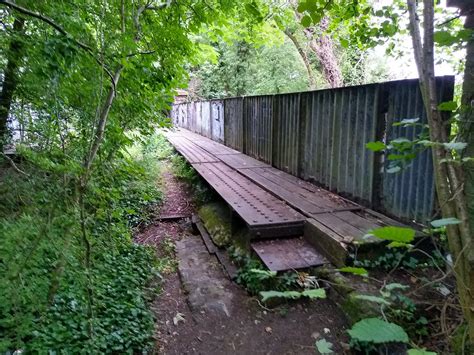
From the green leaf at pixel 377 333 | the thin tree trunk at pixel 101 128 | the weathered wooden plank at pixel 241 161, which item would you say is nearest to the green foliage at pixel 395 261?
the green leaf at pixel 377 333

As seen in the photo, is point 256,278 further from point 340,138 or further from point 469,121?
point 469,121

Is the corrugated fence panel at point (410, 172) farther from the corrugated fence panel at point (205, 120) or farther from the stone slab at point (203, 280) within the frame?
the corrugated fence panel at point (205, 120)

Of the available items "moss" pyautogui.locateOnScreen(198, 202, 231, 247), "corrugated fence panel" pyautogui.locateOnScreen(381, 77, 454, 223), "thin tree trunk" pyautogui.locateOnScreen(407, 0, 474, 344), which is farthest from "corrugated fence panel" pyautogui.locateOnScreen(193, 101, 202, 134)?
"thin tree trunk" pyautogui.locateOnScreen(407, 0, 474, 344)

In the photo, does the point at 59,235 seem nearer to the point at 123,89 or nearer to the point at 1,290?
the point at 1,290

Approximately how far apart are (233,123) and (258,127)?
6.39 feet

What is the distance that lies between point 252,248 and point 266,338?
40.3 inches

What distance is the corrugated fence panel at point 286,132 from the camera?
5805 millimetres

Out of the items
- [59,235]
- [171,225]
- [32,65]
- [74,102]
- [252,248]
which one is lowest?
[171,225]

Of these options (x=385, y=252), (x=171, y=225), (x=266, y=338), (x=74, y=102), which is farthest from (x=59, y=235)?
(x=171, y=225)

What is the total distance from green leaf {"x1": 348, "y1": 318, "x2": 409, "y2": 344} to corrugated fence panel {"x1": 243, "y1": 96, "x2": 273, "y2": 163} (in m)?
5.85

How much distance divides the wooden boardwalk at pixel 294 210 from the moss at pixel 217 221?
0.45m

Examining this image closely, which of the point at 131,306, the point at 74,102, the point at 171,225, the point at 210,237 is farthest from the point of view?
the point at 171,225

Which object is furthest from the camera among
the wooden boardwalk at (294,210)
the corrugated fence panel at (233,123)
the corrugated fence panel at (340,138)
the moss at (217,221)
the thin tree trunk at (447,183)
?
the corrugated fence panel at (233,123)

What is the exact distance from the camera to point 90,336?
2379 mm
